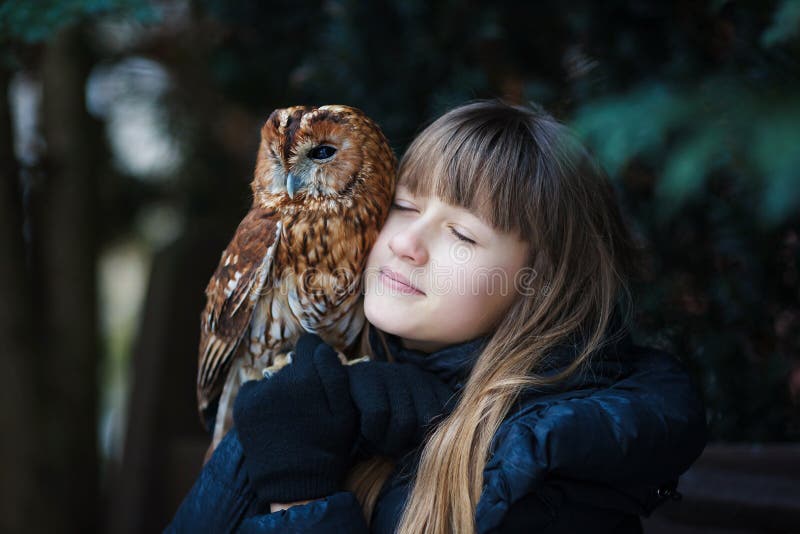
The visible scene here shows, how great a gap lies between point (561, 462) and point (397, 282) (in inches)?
15.4

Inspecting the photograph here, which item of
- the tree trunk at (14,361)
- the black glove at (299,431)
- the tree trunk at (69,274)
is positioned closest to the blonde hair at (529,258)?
the black glove at (299,431)

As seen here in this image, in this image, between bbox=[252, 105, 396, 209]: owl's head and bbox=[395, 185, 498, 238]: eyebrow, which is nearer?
bbox=[395, 185, 498, 238]: eyebrow

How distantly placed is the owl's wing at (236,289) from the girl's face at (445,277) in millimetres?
251

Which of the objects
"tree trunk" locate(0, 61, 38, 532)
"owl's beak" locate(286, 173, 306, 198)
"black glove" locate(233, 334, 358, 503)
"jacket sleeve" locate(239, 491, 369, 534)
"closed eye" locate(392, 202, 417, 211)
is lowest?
"tree trunk" locate(0, 61, 38, 532)

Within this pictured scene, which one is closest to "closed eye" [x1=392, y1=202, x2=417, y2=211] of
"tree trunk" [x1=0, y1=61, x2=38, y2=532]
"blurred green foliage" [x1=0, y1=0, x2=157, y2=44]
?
"blurred green foliage" [x1=0, y1=0, x2=157, y2=44]

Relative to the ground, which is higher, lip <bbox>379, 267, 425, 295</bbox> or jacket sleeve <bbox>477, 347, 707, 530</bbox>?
lip <bbox>379, 267, 425, 295</bbox>

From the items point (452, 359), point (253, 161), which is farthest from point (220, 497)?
point (253, 161)

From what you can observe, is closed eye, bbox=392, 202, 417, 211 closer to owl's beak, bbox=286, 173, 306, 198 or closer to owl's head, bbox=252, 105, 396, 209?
owl's head, bbox=252, 105, 396, 209

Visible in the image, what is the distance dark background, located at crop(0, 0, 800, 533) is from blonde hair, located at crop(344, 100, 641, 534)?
0.10 metres

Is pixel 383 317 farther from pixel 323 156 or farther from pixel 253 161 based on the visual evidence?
pixel 253 161

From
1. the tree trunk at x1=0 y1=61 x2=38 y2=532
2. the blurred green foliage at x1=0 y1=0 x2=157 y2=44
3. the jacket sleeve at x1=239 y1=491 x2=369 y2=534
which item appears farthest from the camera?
the tree trunk at x1=0 y1=61 x2=38 y2=532

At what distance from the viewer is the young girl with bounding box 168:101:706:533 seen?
3.58 feet

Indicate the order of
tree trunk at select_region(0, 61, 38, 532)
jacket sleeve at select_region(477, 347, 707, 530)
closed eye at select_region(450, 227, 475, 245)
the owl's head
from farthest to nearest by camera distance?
tree trunk at select_region(0, 61, 38, 532) → the owl's head → closed eye at select_region(450, 227, 475, 245) → jacket sleeve at select_region(477, 347, 707, 530)

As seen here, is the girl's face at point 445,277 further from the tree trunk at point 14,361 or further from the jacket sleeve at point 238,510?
the tree trunk at point 14,361
